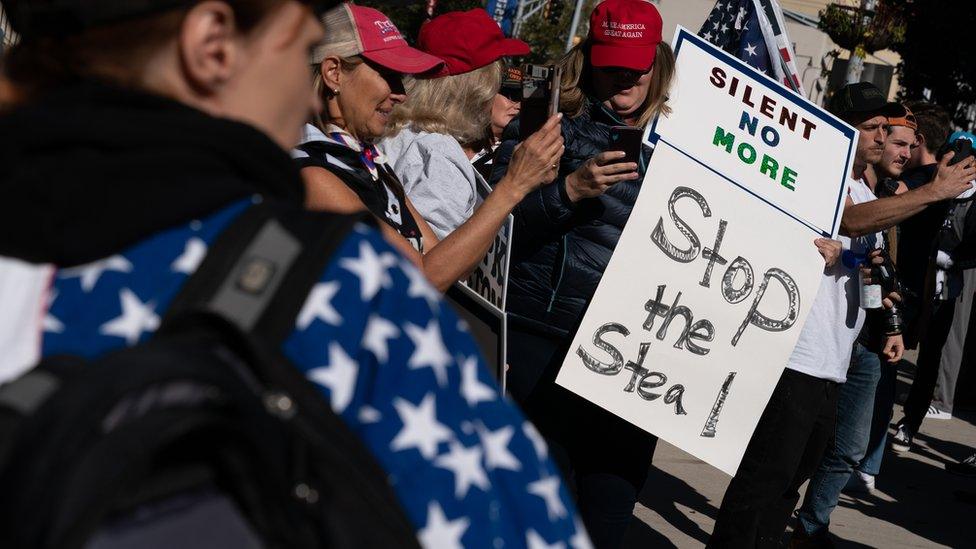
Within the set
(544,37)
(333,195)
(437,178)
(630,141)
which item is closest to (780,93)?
(630,141)

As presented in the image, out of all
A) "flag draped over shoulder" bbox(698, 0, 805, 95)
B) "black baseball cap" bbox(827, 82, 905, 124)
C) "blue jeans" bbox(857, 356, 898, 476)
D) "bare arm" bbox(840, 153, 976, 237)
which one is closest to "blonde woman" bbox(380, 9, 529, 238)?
"flag draped over shoulder" bbox(698, 0, 805, 95)

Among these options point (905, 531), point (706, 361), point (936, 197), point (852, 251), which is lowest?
point (905, 531)

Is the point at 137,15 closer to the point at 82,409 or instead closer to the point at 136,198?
the point at 136,198

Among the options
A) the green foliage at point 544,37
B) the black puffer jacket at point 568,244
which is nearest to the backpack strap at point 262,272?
the black puffer jacket at point 568,244

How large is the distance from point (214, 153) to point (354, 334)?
8.1 inches

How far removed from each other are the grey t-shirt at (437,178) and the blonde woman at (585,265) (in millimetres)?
202

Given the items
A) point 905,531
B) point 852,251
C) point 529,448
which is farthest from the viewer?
point 905,531

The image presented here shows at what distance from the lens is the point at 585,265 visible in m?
3.87

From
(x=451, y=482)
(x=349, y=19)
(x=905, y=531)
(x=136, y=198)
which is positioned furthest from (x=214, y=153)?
(x=905, y=531)

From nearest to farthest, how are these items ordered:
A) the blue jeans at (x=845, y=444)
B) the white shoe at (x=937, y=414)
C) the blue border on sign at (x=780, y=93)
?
the blue border on sign at (x=780, y=93), the blue jeans at (x=845, y=444), the white shoe at (x=937, y=414)

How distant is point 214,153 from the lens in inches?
43.8

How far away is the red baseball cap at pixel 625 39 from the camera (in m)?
3.85

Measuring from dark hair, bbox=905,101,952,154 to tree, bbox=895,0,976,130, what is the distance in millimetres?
11380

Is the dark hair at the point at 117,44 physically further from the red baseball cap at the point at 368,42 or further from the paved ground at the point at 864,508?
the paved ground at the point at 864,508
